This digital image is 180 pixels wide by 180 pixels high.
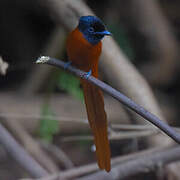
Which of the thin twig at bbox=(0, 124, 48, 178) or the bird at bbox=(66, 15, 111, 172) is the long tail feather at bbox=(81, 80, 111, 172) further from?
the thin twig at bbox=(0, 124, 48, 178)

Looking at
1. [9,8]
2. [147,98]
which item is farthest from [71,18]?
[9,8]

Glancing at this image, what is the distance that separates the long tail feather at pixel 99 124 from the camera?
1274 mm

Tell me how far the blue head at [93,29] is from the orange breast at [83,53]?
0.06ft

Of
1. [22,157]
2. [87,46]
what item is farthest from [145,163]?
[87,46]

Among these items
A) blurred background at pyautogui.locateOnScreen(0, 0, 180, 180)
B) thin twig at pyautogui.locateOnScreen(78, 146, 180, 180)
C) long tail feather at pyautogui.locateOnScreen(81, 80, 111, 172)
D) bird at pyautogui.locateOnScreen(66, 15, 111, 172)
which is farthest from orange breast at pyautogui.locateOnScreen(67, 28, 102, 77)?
blurred background at pyautogui.locateOnScreen(0, 0, 180, 180)

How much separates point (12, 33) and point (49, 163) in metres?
1.19

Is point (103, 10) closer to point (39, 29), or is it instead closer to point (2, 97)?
point (39, 29)

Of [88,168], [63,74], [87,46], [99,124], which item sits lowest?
[88,168]

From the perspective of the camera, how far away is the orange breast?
1515 mm

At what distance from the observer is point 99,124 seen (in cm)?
131

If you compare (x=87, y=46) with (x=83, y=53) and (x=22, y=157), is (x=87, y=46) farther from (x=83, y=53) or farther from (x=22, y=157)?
(x=22, y=157)

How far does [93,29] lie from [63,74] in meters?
0.95

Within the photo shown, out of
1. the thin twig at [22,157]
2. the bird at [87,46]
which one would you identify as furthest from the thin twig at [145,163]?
the bird at [87,46]

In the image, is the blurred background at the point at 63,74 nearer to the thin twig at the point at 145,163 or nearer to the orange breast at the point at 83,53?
the thin twig at the point at 145,163
